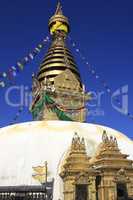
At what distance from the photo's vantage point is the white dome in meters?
24.0

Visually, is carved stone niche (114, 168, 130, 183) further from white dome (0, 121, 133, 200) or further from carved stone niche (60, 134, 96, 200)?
white dome (0, 121, 133, 200)

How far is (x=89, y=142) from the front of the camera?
26.2 m

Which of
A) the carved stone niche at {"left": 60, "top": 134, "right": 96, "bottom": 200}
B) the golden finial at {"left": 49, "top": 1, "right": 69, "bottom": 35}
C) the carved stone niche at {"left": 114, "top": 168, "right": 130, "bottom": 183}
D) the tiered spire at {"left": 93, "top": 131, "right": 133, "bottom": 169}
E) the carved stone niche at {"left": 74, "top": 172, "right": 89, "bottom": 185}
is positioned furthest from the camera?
the golden finial at {"left": 49, "top": 1, "right": 69, "bottom": 35}

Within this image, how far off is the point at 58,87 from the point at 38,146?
12.9 m

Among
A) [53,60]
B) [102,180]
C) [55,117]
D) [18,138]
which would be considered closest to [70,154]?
[102,180]

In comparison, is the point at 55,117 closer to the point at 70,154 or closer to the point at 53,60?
the point at 53,60

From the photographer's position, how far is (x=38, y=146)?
2516 cm

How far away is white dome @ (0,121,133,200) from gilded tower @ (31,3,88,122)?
6.92 meters

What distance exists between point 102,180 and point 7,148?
6933 mm

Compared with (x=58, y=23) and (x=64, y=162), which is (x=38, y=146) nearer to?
(x=64, y=162)

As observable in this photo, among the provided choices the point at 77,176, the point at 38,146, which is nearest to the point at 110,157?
the point at 77,176

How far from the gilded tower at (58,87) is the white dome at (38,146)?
22.7 feet

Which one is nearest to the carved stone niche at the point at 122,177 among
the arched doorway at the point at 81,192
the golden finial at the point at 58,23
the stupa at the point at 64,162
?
the stupa at the point at 64,162

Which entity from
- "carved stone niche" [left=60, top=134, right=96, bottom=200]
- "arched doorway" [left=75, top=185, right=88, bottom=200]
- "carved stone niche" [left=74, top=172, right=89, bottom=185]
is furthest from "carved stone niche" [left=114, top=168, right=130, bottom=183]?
"arched doorway" [left=75, top=185, right=88, bottom=200]
